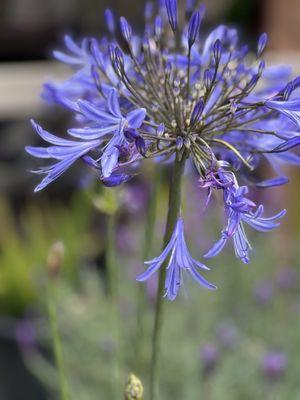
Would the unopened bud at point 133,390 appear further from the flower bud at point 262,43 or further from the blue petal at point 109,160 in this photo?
the flower bud at point 262,43

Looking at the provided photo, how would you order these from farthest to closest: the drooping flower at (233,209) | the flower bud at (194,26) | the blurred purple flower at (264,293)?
the blurred purple flower at (264,293)
the flower bud at (194,26)
the drooping flower at (233,209)

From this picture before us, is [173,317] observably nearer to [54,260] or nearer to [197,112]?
[54,260]

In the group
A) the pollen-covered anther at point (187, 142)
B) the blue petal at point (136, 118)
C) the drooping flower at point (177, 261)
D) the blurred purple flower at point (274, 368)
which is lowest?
the blurred purple flower at point (274, 368)

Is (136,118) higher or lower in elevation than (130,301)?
higher

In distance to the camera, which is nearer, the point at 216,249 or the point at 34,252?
the point at 216,249

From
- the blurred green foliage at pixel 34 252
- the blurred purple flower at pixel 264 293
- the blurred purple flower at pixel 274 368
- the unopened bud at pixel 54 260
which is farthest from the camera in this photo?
the blurred green foliage at pixel 34 252

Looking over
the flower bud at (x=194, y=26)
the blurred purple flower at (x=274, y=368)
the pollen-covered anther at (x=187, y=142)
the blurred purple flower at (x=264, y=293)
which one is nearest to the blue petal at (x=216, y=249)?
the pollen-covered anther at (x=187, y=142)

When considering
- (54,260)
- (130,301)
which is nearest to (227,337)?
(130,301)
